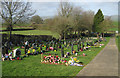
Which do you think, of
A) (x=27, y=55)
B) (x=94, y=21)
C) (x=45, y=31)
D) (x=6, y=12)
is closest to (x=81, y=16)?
(x=94, y=21)

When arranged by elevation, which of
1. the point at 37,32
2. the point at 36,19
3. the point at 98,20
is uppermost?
the point at 98,20

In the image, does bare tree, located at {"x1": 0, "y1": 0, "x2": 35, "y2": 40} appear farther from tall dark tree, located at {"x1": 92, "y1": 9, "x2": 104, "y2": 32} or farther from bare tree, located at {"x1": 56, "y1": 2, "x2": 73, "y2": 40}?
tall dark tree, located at {"x1": 92, "y1": 9, "x2": 104, "y2": 32}

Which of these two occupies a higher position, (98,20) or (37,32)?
(98,20)

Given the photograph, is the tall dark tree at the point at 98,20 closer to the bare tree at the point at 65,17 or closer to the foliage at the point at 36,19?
the bare tree at the point at 65,17

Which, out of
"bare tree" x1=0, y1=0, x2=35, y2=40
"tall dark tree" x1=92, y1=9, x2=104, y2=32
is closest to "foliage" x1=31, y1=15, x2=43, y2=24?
"bare tree" x1=0, y1=0, x2=35, y2=40

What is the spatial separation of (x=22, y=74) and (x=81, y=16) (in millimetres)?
33043

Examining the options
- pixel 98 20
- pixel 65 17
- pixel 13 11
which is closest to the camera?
pixel 13 11

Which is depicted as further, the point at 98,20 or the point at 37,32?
the point at 98,20

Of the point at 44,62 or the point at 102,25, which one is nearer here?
the point at 44,62

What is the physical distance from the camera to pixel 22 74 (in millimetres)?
6715

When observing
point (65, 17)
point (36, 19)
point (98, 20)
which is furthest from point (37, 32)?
point (98, 20)

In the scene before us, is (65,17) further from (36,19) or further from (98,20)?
(98,20)

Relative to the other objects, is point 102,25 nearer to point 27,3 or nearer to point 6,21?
point 27,3

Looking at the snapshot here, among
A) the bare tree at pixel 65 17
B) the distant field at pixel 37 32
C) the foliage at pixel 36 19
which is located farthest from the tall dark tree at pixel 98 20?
the foliage at pixel 36 19
